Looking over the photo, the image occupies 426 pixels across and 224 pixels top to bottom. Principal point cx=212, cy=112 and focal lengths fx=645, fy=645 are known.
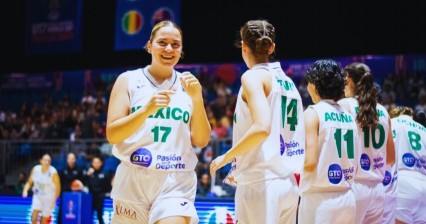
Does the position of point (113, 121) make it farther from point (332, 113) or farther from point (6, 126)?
point (6, 126)

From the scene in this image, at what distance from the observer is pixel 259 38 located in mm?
3602

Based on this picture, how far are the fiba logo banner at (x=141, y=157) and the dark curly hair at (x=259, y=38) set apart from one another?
825 millimetres

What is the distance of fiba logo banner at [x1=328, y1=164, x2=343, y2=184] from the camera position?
404 centimetres

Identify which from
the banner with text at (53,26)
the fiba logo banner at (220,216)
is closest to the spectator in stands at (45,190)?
the fiba logo banner at (220,216)

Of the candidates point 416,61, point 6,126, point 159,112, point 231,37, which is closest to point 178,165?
point 159,112

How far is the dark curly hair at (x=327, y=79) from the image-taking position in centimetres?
420

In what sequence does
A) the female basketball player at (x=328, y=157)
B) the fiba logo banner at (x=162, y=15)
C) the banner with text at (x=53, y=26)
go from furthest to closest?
the banner with text at (x=53, y=26)
the fiba logo banner at (x=162, y=15)
the female basketball player at (x=328, y=157)

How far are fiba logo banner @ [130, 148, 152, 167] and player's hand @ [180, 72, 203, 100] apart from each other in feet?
1.39

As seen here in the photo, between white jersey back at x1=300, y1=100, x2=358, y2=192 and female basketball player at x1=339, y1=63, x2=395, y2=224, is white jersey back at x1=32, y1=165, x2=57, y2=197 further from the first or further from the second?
white jersey back at x1=300, y1=100, x2=358, y2=192

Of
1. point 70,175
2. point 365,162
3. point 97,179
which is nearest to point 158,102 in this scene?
point 365,162

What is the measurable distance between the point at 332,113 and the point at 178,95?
3.38 feet

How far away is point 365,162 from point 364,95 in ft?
1.60

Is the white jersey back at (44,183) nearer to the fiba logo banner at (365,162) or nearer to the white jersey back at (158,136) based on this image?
the fiba logo banner at (365,162)

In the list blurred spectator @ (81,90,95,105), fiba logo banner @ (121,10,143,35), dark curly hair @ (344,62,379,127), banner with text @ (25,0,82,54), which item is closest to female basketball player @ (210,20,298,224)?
dark curly hair @ (344,62,379,127)
